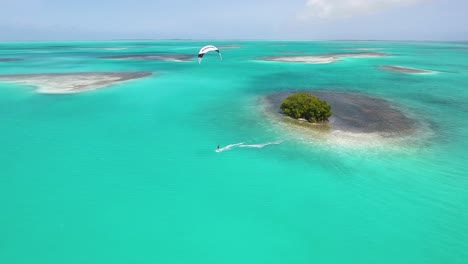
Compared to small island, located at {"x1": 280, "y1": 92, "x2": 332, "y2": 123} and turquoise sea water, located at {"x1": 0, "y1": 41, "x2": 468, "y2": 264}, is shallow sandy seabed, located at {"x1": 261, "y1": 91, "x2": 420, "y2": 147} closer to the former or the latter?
small island, located at {"x1": 280, "y1": 92, "x2": 332, "y2": 123}

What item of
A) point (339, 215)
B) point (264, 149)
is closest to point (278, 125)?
point (264, 149)

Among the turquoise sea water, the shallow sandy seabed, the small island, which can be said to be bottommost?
the turquoise sea water

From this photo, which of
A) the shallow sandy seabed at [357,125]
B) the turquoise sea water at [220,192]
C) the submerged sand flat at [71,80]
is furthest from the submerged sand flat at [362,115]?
the submerged sand flat at [71,80]

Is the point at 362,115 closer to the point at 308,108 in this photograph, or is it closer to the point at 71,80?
the point at 308,108

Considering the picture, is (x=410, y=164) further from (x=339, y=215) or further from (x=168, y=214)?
(x=168, y=214)

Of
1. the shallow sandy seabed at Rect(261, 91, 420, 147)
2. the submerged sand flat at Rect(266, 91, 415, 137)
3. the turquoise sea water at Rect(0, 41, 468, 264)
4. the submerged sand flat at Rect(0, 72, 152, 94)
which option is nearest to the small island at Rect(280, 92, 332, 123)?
the shallow sandy seabed at Rect(261, 91, 420, 147)

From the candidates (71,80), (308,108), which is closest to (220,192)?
(308,108)

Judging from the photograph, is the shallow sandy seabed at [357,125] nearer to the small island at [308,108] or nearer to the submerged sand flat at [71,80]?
the small island at [308,108]
